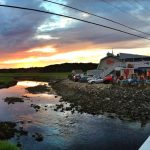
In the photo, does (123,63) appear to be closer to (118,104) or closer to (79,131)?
(118,104)

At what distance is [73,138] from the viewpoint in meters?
36.5

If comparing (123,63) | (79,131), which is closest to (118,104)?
(79,131)

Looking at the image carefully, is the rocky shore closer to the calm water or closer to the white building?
the calm water

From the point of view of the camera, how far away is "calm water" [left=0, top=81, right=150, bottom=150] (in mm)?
33594

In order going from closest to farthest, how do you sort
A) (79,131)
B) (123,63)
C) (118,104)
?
(79,131) < (118,104) < (123,63)

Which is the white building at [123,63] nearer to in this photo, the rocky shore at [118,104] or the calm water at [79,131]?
the rocky shore at [118,104]

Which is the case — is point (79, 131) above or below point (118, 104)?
below

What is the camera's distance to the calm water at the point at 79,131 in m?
33.6

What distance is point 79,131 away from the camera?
39906 mm

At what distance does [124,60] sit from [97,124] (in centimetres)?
7011

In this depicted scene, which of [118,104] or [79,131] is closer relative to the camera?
[79,131]

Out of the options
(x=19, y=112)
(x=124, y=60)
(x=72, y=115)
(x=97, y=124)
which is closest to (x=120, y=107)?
(x=72, y=115)

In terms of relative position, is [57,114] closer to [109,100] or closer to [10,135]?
[109,100]

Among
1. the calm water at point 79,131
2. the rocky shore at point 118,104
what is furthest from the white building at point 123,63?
the calm water at point 79,131
